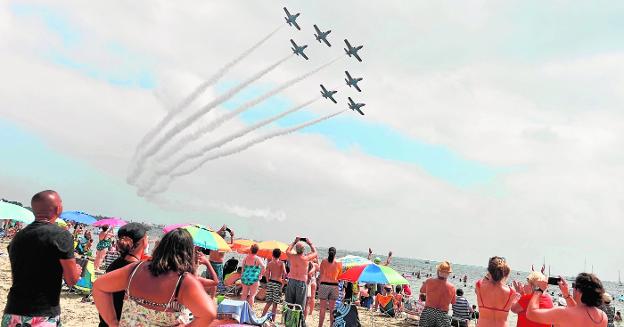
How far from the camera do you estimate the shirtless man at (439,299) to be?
22.5 feet

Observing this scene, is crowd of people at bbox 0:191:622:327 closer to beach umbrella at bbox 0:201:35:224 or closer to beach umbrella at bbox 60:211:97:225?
beach umbrella at bbox 0:201:35:224

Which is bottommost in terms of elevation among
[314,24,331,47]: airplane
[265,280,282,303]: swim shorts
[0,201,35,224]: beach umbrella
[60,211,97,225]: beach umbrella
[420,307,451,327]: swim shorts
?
[265,280,282,303]: swim shorts

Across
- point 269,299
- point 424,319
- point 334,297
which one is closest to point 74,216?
point 269,299

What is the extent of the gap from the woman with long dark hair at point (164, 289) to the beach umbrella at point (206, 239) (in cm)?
806

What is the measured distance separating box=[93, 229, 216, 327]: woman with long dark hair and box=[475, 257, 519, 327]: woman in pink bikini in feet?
12.5

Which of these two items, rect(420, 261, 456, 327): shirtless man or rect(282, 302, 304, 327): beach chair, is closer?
rect(420, 261, 456, 327): shirtless man

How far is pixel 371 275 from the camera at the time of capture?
419 inches

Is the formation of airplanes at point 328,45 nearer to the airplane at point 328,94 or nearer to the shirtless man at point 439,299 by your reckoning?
the airplane at point 328,94

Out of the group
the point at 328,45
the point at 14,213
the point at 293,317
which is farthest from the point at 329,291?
the point at 328,45

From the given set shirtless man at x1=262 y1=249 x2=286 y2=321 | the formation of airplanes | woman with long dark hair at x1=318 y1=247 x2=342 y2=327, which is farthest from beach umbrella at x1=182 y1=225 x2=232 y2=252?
the formation of airplanes

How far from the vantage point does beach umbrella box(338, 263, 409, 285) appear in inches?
415

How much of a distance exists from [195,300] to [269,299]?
8067 millimetres

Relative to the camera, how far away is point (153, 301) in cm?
300

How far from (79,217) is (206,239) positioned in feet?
40.5
